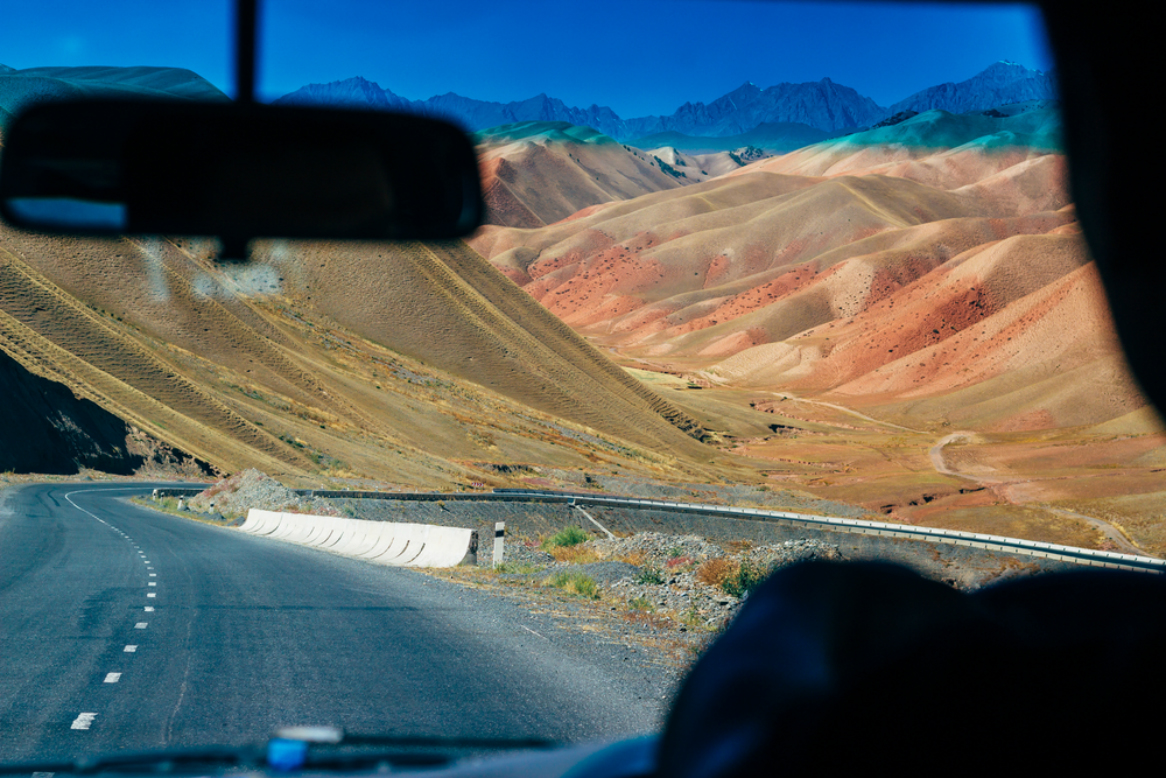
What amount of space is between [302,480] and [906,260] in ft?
458

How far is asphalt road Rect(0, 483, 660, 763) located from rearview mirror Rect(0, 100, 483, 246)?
356cm

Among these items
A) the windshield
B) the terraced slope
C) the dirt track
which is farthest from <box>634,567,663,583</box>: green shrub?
the terraced slope

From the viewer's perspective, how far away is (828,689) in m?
1.46

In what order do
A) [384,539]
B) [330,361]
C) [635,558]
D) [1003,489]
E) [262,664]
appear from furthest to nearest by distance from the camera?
[330,361], [1003,489], [384,539], [635,558], [262,664]

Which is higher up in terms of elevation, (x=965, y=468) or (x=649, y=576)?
(x=649, y=576)

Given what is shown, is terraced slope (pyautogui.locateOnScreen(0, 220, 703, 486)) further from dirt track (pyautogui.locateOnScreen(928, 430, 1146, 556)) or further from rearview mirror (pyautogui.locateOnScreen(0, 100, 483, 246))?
rearview mirror (pyautogui.locateOnScreen(0, 100, 483, 246))

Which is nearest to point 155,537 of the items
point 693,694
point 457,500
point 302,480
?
point 457,500

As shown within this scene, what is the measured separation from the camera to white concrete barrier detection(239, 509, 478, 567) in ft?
67.8

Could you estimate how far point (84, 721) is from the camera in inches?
271

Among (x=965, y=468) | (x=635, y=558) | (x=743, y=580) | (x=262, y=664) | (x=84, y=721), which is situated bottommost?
(x=965, y=468)

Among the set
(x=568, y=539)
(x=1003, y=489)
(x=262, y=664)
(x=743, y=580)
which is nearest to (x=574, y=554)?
(x=568, y=539)

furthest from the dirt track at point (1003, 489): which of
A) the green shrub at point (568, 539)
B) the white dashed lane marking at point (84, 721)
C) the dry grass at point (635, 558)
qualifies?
the white dashed lane marking at point (84, 721)

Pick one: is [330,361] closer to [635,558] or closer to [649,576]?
[635,558]

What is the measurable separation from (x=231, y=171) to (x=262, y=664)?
6089 millimetres
